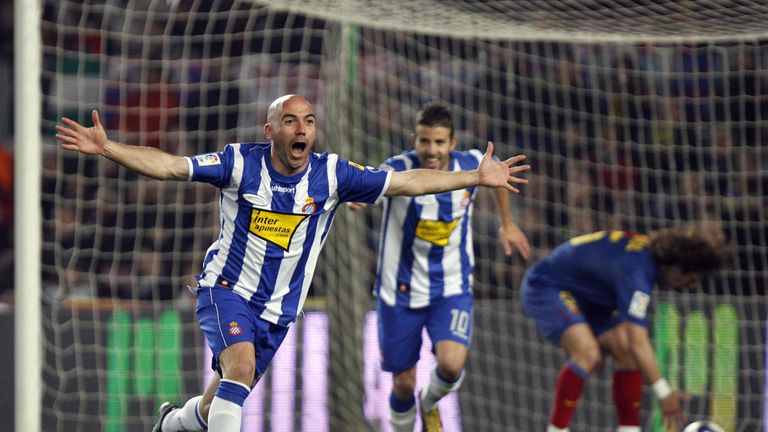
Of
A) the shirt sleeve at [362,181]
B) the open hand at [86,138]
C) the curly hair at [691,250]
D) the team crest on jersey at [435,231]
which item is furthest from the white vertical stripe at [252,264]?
the curly hair at [691,250]

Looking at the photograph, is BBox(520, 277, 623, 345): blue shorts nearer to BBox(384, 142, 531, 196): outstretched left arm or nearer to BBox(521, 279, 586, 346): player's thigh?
BBox(521, 279, 586, 346): player's thigh

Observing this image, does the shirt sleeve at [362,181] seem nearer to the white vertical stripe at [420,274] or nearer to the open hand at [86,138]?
the open hand at [86,138]

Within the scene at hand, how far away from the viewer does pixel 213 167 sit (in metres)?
4.68

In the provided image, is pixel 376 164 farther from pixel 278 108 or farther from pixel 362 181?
pixel 278 108

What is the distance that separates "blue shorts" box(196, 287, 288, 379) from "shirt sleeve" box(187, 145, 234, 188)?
44 cm

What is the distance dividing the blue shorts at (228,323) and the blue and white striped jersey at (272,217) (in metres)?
0.04

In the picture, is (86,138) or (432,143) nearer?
(86,138)

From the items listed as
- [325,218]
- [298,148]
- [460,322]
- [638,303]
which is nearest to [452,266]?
[460,322]

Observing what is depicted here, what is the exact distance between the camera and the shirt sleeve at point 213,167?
461 centimetres

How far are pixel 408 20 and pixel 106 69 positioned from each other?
2.81 m

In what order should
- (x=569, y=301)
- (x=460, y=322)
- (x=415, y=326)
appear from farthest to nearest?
(x=569, y=301), (x=415, y=326), (x=460, y=322)

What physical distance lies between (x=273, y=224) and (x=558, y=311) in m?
2.19

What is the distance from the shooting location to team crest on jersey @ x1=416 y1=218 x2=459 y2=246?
606 centimetres

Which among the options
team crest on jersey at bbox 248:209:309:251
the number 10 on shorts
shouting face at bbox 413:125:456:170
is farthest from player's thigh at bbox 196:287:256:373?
the number 10 on shorts
